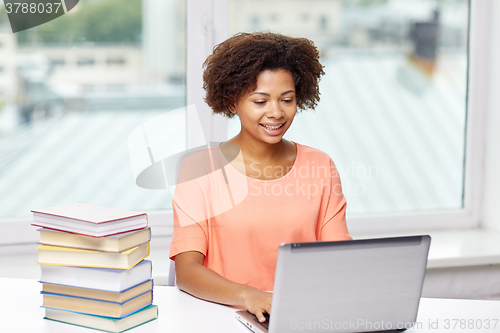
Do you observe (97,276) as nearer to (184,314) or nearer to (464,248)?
(184,314)

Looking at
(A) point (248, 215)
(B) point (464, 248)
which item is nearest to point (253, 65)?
(A) point (248, 215)

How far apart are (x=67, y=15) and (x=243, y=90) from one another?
3.36 feet

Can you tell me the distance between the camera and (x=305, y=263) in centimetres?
88

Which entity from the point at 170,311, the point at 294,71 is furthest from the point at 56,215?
the point at 294,71

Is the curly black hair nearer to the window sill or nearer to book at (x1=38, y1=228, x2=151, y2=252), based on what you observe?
book at (x1=38, y1=228, x2=151, y2=252)

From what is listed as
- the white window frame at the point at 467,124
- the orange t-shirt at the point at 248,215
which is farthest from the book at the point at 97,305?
the white window frame at the point at 467,124

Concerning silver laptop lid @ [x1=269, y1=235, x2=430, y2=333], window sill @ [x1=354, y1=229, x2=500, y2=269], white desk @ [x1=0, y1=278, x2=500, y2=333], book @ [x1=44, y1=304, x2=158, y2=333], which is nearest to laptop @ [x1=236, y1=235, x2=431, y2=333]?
→ silver laptop lid @ [x1=269, y1=235, x2=430, y2=333]

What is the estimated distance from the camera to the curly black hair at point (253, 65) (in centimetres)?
141

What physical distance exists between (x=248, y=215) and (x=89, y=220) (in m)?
0.54

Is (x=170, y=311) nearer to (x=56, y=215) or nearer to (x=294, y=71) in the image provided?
(x=56, y=215)

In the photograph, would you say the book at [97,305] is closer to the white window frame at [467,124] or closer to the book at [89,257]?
the book at [89,257]

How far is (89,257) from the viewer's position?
0.99 m

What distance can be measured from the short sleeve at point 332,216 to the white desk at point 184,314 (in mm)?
355

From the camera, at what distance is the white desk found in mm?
1006
